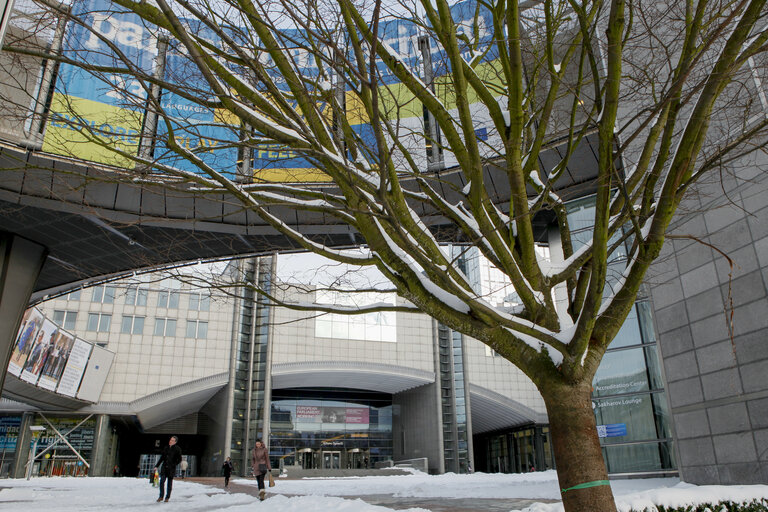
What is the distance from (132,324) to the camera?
47312 millimetres

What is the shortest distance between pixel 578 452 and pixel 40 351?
124 ft

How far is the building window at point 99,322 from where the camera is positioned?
45719 mm

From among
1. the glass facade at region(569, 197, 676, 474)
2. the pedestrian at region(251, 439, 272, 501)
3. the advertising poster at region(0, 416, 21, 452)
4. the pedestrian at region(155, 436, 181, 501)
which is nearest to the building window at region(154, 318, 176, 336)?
the advertising poster at region(0, 416, 21, 452)

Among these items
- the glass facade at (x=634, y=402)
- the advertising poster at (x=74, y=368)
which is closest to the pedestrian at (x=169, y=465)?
the glass facade at (x=634, y=402)

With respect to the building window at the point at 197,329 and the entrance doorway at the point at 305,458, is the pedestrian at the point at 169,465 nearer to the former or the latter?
the building window at the point at 197,329

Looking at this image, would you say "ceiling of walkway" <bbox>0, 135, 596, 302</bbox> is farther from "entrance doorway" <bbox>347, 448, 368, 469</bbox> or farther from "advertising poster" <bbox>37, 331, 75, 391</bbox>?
"entrance doorway" <bbox>347, 448, 368, 469</bbox>

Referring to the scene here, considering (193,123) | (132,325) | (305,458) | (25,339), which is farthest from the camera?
(305,458)

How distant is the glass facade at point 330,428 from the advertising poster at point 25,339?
28.0 m

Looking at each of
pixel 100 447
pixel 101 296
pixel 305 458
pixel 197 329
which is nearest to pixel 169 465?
pixel 197 329

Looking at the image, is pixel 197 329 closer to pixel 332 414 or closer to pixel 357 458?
pixel 332 414

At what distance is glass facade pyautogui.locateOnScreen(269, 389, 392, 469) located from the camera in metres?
56.6

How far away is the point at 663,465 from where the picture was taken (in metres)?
15.7

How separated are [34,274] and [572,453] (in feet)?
70.4

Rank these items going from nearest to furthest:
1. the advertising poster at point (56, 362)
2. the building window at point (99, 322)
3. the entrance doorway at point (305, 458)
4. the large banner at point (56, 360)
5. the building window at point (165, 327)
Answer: the large banner at point (56, 360) < the advertising poster at point (56, 362) < the building window at point (99, 322) < the building window at point (165, 327) < the entrance doorway at point (305, 458)
